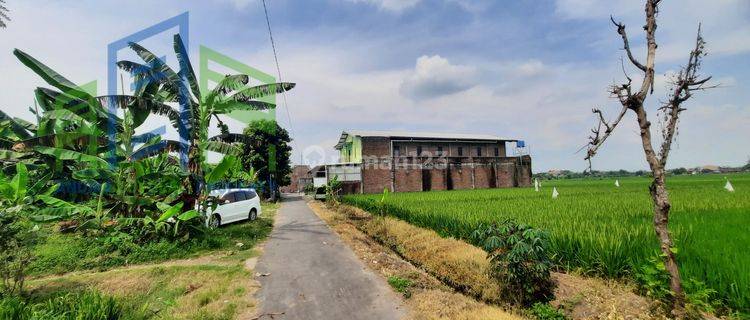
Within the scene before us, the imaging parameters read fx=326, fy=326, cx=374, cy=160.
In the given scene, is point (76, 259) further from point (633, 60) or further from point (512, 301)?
point (633, 60)

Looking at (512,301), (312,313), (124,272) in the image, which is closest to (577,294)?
(512,301)

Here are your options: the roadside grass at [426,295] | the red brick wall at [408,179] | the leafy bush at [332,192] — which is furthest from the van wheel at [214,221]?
the red brick wall at [408,179]

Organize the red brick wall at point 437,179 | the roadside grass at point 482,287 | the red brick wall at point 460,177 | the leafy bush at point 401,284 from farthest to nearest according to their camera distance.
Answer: the red brick wall at point 460,177 < the red brick wall at point 437,179 < the leafy bush at point 401,284 < the roadside grass at point 482,287

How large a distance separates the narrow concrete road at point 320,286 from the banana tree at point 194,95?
390 cm

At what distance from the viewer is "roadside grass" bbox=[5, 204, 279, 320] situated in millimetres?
4773

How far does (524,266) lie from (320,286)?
3778mm

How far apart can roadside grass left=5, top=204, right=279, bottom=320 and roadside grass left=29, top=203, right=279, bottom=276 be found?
0.8 inches

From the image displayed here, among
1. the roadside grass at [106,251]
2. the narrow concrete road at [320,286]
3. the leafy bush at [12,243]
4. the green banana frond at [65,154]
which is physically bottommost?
the narrow concrete road at [320,286]

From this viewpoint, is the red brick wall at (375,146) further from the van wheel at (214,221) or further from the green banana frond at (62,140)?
the green banana frond at (62,140)

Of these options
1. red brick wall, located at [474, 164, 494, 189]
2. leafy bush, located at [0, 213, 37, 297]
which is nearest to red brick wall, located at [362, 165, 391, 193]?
red brick wall, located at [474, 164, 494, 189]

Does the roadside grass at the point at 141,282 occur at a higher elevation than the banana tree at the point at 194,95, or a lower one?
lower

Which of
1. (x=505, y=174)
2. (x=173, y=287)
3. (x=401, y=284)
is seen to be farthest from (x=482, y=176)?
(x=173, y=287)

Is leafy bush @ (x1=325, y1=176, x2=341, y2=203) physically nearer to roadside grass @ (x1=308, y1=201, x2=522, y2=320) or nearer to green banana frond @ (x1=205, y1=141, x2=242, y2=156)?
green banana frond @ (x1=205, y1=141, x2=242, y2=156)

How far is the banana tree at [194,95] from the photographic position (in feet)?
35.1
